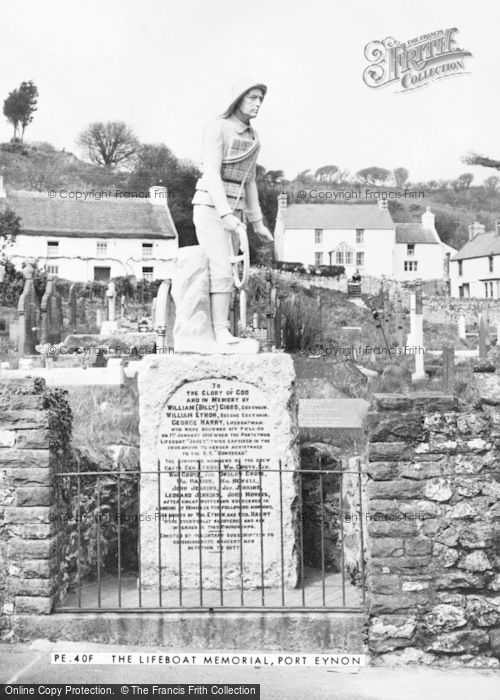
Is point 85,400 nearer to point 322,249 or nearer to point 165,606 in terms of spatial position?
point 165,606

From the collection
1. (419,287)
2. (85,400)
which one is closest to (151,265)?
(419,287)

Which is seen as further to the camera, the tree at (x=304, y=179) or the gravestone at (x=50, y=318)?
the tree at (x=304, y=179)

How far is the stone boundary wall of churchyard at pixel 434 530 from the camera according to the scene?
216 inches

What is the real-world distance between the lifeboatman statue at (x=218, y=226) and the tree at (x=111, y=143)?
232ft

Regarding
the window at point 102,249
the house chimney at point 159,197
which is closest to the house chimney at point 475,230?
the house chimney at point 159,197

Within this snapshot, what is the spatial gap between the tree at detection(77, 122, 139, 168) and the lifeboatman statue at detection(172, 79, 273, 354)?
232ft

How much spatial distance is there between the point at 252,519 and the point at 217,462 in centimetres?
59

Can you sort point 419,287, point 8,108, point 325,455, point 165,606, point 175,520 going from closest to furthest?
point 165,606 < point 175,520 < point 325,455 < point 419,287 < point 8,108

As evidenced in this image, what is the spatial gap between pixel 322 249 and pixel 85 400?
4787 cm

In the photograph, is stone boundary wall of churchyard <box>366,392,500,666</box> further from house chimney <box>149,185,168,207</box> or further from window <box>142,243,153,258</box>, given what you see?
house chimney <box>149,185,168,207</box>

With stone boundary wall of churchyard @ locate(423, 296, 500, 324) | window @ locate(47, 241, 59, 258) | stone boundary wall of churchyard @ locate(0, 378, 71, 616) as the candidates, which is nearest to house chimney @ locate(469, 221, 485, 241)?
stone boundary wall of churchyard @ locate(423, 296, 500, 324)

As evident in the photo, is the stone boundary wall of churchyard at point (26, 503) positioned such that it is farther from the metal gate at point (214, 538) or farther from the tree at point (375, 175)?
the tree at point (375, 175)

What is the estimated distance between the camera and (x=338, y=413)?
11133 millimetres

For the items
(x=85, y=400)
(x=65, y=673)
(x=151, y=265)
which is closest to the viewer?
(x=65, y=673)
